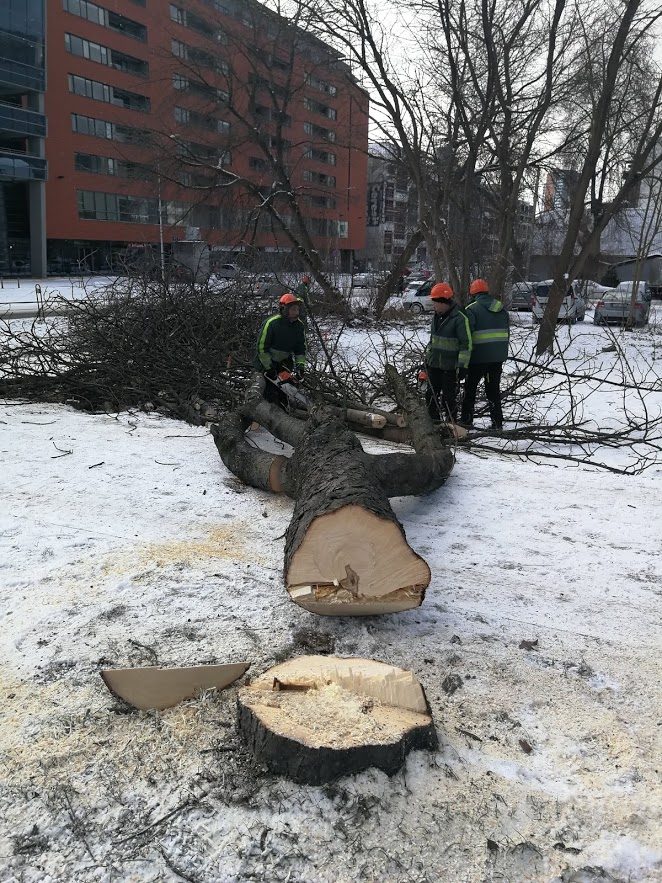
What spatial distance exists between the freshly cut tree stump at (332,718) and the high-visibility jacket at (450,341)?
15.0ft

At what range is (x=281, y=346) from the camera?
666 cm

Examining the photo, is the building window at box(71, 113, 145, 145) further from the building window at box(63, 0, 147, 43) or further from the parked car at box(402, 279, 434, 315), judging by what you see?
the parked car at box(402, 279, 434, 315)

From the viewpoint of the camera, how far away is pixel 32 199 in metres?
36.8

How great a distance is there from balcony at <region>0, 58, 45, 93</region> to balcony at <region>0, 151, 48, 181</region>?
3.28 metres

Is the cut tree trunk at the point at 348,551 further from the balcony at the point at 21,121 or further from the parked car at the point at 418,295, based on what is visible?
the balcony at the point at 21,121

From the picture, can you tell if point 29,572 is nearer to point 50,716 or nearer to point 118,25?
point 50,716

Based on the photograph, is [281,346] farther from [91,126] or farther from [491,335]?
[91,126]

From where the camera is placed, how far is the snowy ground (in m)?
1.81

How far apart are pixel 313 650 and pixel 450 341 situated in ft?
14.9

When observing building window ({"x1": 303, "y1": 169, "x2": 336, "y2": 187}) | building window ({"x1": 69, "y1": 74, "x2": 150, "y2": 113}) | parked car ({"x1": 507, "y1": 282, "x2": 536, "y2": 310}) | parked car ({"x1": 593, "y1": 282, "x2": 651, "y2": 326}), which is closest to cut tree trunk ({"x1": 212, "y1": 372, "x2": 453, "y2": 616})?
parked car ({"x1": 593, "y1": 282, "x2": 651, "y2": 326})

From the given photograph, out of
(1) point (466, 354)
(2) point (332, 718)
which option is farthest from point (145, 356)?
(2) point (332, 718)

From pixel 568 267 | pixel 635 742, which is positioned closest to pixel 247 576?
pixel 635 742

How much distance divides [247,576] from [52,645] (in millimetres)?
994

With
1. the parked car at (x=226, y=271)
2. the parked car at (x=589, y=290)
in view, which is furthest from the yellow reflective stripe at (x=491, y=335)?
the parked car at (x=589, y=290)
